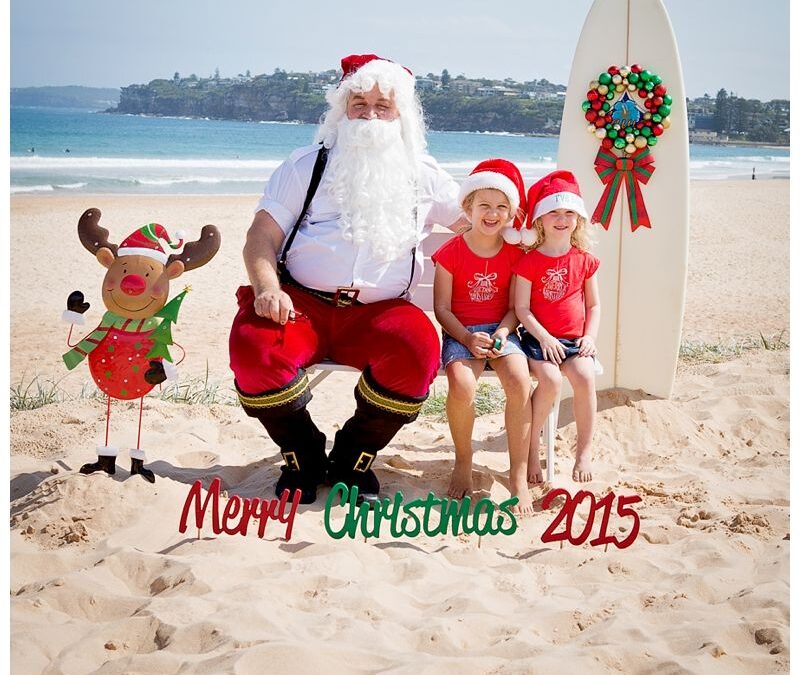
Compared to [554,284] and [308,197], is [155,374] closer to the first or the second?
[308,197]

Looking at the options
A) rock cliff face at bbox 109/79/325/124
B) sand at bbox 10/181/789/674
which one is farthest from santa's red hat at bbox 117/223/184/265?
rock cliff face at bbox 109/79/325/124

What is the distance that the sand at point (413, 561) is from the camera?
2574 mm

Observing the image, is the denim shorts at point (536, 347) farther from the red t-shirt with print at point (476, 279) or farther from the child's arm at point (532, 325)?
the red t-shirt with print at point (476, 279)

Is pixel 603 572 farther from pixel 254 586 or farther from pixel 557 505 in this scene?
pixel 254 586

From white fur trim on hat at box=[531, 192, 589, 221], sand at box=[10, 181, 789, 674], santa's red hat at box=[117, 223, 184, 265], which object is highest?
white fur trim on hat at box=[531, 192, 589, 221]

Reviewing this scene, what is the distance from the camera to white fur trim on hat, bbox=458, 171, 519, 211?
3.82 meters

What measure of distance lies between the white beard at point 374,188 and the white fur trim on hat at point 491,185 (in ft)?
0.82

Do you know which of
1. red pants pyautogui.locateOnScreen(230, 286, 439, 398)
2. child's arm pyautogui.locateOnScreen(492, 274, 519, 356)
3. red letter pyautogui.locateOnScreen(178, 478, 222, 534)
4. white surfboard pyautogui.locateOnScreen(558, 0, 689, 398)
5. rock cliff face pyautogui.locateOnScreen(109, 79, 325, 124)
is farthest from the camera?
A: rock cliff face pyautogui.locateOnScreen(109, 79, 325, 124)

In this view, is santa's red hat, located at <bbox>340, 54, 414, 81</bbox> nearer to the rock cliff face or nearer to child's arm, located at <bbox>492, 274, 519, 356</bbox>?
child's arm, located at <bbox>492, 274, 519, 356</bbox>

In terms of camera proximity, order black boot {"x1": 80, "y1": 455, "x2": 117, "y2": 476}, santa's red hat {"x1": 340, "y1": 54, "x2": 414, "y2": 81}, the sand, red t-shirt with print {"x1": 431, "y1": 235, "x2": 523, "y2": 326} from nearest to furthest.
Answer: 1. the sand
2. black boot {"x1": 80, "y1": 455, "x2": 117, "y2": 476}
3. red t-shirt with print {"x1": 431, "y1": 235, "x2": 523, "y2": 326}
4. santa's red hat {"x1": 340, "y1": 54, "x2": 414, "y2": 81}

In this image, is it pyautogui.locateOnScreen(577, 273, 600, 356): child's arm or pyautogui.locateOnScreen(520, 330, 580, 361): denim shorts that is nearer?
pyautogui.locateOnScreen(520, 330, 580, 361): denim shorts

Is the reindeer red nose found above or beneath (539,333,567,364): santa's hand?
above

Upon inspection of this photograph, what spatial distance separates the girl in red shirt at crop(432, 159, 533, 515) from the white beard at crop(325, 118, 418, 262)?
206 millimetres

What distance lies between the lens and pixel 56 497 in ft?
11.5
